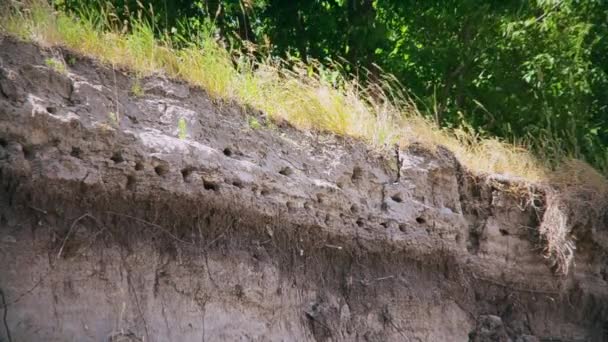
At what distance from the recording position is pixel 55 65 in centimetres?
589

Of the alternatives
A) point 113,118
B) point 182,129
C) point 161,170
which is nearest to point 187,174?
point 161,170

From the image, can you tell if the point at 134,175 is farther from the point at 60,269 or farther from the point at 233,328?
the point at 233,328

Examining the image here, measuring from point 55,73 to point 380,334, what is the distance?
324 cm

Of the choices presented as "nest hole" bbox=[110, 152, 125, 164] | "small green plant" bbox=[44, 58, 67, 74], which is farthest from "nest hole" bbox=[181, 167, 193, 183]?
"small green plant" bbox=[44, 58, 67, 74]

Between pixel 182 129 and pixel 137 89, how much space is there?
1.48 feet

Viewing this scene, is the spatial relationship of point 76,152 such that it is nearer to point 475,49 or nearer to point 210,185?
point 210,185

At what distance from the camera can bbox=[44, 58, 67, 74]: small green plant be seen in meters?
5.86

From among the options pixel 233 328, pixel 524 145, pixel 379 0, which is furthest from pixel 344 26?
pixel 233 328

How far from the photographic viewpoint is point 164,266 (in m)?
5.91

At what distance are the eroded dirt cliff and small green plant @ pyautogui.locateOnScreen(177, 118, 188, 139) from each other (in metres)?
0.03

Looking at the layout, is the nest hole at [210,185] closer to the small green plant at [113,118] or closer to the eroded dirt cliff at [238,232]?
the eroded dirt cliff at [238,232]

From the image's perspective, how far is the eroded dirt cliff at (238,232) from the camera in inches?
217

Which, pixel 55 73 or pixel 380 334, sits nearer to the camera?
pixel 55 73

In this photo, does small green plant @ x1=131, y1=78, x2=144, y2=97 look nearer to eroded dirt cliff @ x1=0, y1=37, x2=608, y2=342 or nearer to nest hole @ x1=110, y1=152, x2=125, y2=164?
eroded dirt cliff @ x1=0, y1=37, x2=608, y2=342
